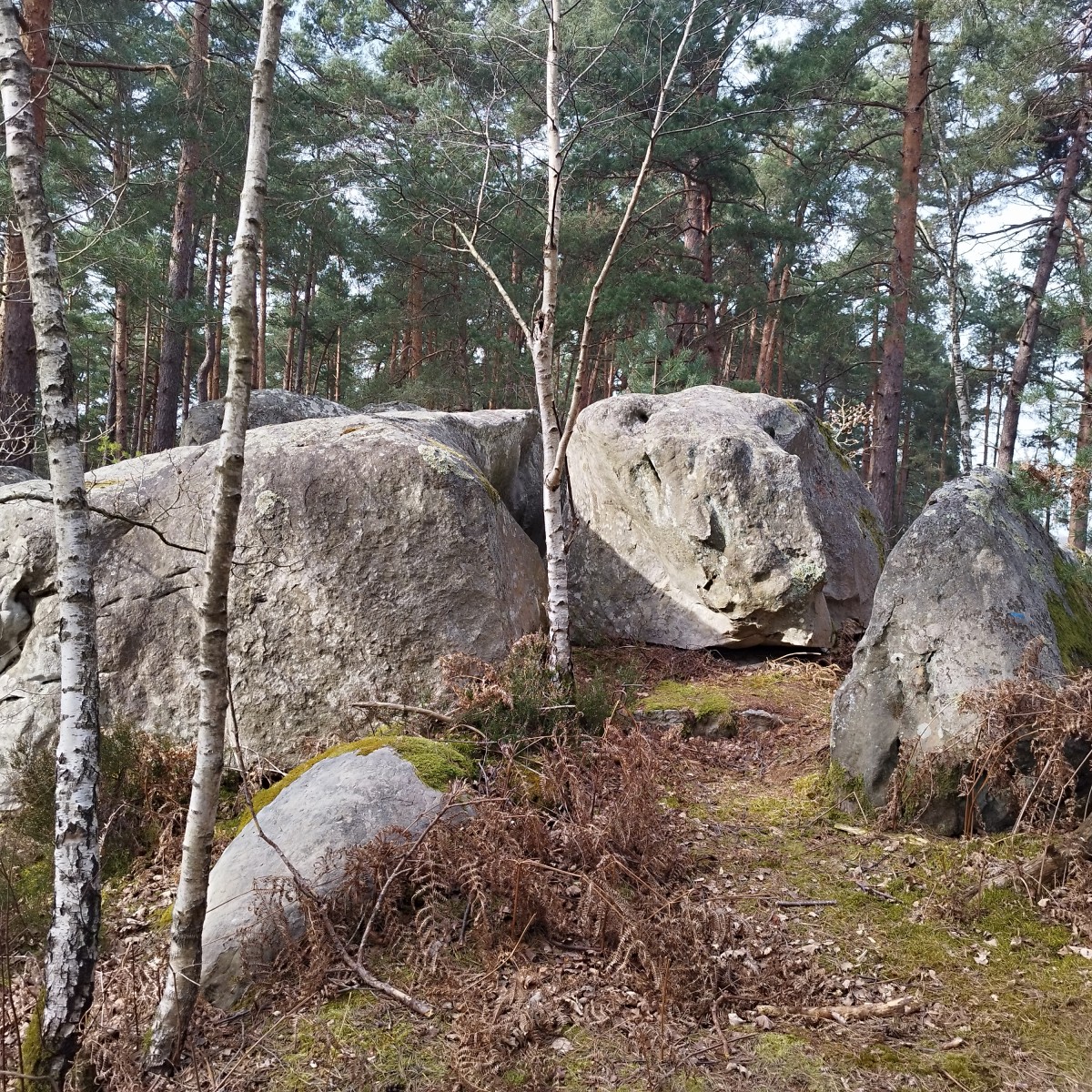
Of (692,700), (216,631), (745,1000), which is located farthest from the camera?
(692,700)

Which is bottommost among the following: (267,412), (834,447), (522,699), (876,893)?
(876,893)

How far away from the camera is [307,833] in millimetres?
3818

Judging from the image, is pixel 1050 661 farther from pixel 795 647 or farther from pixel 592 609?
pixel 592 609

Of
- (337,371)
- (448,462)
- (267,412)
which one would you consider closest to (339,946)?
(448,462)

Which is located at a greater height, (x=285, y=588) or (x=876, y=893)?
(x=285, y=588)

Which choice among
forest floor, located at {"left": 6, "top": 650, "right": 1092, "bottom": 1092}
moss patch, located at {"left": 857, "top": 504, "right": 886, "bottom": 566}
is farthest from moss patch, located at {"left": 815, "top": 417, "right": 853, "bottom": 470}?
forest floor, located at {"left": 6, "top": 650, "right": 1092, "bottom": 1092}

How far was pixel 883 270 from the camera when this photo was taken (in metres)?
17.3

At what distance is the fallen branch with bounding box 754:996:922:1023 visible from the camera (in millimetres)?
3008

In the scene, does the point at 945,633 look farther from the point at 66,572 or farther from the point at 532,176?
the point at 532,176

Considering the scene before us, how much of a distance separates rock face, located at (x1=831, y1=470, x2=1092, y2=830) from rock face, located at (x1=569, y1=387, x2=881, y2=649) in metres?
2.80

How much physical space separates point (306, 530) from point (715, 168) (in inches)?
415

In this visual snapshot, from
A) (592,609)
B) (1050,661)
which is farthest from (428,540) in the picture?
(1050,661)

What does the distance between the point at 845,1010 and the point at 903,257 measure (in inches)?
482

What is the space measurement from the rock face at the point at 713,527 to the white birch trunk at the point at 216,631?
607 centimetres
